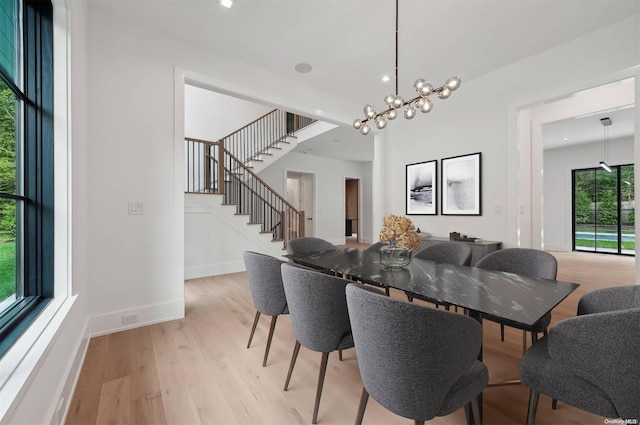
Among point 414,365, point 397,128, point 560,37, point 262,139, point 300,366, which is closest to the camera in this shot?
point 414,365

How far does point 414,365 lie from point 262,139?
7.10 metres

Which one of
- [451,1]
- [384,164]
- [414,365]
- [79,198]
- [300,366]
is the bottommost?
[300,366]

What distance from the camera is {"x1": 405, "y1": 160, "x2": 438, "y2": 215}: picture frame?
442cm

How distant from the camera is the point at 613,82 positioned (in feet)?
9.02

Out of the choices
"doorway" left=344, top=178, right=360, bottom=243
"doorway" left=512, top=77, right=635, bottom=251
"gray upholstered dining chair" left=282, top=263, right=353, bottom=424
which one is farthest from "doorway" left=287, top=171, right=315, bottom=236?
"gray upholstered dining chair" left=282, top=263, right=353, bottom=424

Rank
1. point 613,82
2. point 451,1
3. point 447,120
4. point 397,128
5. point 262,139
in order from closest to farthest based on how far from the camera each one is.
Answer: point 451,1 < point 613,82 < point 447,120 < point 397,128 < point 262,139

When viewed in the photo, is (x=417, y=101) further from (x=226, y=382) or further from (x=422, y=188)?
(x=422, y=188)

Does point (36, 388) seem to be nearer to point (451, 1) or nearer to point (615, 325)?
point (615, 325)

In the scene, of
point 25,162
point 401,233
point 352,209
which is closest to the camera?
point 25,162

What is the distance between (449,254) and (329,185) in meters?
6.52

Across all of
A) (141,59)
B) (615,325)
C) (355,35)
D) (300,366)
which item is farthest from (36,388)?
(355,35)

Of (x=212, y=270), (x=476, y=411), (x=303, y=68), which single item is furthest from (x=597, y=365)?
(x=212, y=270)

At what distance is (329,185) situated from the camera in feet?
29.1

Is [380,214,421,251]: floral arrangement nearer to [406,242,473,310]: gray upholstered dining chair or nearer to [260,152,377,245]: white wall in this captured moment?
[406,242,473,310]: gray upholstered dining chair
